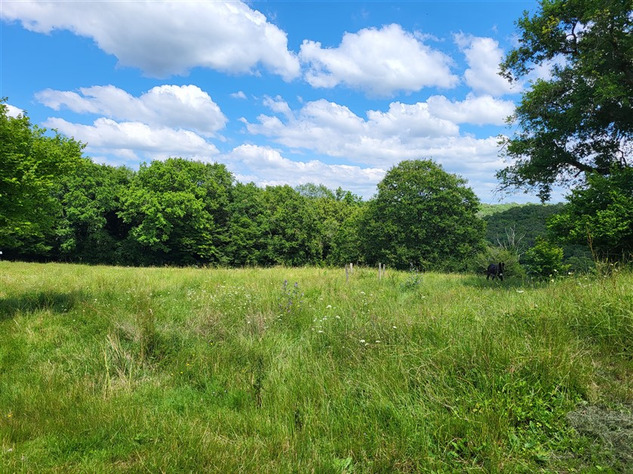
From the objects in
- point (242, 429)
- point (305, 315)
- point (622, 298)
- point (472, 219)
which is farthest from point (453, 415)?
point (472, 219)

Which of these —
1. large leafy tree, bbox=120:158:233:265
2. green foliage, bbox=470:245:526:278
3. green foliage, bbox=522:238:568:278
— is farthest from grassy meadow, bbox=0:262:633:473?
large leafy tree, bbox=120:158:233:265

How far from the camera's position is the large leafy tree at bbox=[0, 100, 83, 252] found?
7.13 metres

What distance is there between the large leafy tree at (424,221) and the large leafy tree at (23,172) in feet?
95.4

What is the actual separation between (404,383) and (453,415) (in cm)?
61

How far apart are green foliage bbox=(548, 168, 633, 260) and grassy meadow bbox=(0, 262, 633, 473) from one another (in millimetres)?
4942

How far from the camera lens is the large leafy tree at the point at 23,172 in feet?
23.4

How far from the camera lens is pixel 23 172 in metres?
7.26

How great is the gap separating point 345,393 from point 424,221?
31987 millimetres

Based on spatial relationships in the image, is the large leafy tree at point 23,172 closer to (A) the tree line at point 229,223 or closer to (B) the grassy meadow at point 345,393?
(B) the grassy meadow at point 345,393

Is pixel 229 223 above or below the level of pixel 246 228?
above

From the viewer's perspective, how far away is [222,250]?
41625 millimetres

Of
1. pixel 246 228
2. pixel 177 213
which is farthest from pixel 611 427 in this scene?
pixel 246 228

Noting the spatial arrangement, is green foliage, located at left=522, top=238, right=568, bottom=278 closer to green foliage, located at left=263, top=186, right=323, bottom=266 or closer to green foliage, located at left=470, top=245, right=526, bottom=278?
green foliage, located at left=470, top=245, right=526, bottom=278

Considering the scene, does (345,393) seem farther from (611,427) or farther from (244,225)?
(244,225)
